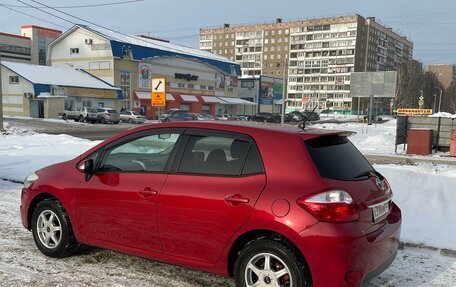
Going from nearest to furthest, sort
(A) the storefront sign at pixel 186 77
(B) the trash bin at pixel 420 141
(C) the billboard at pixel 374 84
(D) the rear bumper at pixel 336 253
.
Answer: (D) the rear bumper at pixel 336 253, (B) the trash bin at pixel 420 141, (C) the billboard at pixel 374 84, (A) the storefront sign at pixel 186 77

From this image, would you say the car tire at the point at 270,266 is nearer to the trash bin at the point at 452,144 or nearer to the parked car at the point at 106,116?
the trash bin at the point at 452,144

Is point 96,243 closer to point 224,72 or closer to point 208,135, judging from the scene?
point 208,135

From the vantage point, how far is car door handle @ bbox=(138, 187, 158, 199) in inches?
157

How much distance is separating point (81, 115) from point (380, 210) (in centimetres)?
4246

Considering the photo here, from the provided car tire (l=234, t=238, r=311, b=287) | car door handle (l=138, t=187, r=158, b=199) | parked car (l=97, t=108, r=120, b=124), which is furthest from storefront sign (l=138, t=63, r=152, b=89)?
car tire (l=234, t=238, r=311, b=287)

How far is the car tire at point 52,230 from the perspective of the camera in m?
4.61

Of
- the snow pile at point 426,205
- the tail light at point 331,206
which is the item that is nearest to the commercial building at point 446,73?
the snow pile at point 426,205

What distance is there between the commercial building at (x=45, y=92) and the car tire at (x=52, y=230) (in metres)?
44.9

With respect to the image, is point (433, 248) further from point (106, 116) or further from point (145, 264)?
point (106, 116)

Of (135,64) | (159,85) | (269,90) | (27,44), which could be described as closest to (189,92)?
(135,64)

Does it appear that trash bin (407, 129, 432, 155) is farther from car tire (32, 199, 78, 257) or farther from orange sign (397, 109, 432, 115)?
car tire (32, 199, 78, 257)

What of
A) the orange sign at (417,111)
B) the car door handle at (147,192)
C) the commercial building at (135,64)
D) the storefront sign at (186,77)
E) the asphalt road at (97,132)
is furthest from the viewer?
the storefront sign at (186,77)

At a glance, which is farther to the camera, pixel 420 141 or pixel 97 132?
pixel 97 132

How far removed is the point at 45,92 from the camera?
4641 centimetres
